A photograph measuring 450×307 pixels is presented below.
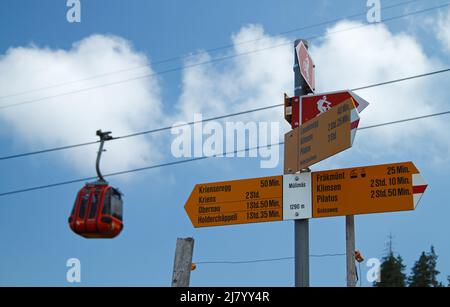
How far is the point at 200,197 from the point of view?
9.18 metres

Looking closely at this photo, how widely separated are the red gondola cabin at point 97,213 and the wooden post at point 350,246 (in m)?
3.13

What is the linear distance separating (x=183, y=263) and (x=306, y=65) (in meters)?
3.38

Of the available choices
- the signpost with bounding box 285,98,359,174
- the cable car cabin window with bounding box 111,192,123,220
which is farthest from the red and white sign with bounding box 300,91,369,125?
the cable car cabin window with bounding box 111,192,123,220

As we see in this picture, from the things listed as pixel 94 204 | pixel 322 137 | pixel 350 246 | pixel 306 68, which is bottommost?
pixel 350 246

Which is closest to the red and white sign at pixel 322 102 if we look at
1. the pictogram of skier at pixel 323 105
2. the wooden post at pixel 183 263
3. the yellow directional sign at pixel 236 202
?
the pictogram of skier at pixel 323 105

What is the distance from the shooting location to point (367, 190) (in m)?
8.26

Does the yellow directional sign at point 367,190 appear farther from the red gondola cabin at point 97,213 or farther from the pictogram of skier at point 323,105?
the red gondola cabin at point 97,213

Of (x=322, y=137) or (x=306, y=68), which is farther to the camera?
(x=306, y=68)

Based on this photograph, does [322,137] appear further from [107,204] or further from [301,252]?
[107,204]

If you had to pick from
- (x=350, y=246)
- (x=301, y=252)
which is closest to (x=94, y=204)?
(x=301, y=252)

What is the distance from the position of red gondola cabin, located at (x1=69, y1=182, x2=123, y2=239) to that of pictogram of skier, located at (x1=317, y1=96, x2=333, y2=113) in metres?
3.10

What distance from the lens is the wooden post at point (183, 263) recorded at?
9505 millimetres
